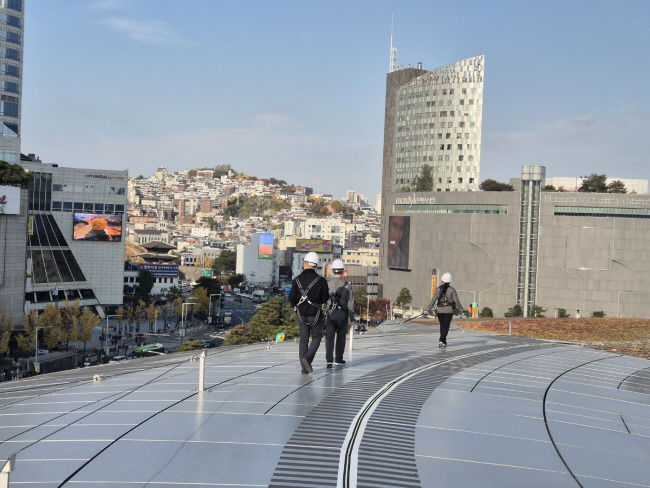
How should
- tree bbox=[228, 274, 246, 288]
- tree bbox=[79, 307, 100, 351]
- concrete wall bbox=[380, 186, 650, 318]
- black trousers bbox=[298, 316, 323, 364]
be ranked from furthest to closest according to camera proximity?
tree bbox=[228, 274, 246, 288] < concrete wall bbox=[380, 186, 650, 318] < tree bbox=[79, 307, 100, 351] < black trousers bbox=[298, 316, 323, 364]

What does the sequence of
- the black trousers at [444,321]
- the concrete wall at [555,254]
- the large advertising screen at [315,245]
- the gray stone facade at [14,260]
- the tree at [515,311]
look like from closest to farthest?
1. the black trousers at [444,321]
2. the gray stone facade at [14,260]
3. the tree at [515,311]
4. the concrete wall at [555,254]
5. the large advertising screen at [315,245]

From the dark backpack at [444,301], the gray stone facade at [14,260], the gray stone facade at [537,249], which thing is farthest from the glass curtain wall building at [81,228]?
the dark backpack at [444,301]

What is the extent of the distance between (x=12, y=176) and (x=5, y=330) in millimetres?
17806

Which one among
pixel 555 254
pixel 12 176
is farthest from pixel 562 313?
pixel 12 176

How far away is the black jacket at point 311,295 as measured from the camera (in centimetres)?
1294

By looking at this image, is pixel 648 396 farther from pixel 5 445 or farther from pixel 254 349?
pixel 5 445

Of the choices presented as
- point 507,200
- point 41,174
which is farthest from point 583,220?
point 41,174

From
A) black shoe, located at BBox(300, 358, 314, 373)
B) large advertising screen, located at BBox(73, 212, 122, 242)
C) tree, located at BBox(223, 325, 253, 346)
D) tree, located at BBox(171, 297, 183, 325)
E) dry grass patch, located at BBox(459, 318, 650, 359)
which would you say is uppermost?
large advertising screen, located at BBox(73, 212, 122, 242)

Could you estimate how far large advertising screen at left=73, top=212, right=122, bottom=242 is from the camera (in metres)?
104

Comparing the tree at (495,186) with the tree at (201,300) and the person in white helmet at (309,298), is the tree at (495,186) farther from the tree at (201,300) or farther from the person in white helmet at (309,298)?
the person in white helmet at (309,298)

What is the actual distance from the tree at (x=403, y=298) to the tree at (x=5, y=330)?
58.3 metres

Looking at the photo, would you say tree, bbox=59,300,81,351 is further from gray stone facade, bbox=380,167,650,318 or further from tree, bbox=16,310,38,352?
gray stone facade, bbox=380,167,650,318

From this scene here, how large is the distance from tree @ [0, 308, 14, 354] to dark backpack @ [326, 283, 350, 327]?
5564 centimetres

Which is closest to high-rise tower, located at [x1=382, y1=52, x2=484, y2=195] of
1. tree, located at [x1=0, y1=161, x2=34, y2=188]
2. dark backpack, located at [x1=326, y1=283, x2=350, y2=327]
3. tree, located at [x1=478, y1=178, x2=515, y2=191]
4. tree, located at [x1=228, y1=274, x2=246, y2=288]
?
tree, located at [x1=478, y1=178, x2=515, y2=191]
